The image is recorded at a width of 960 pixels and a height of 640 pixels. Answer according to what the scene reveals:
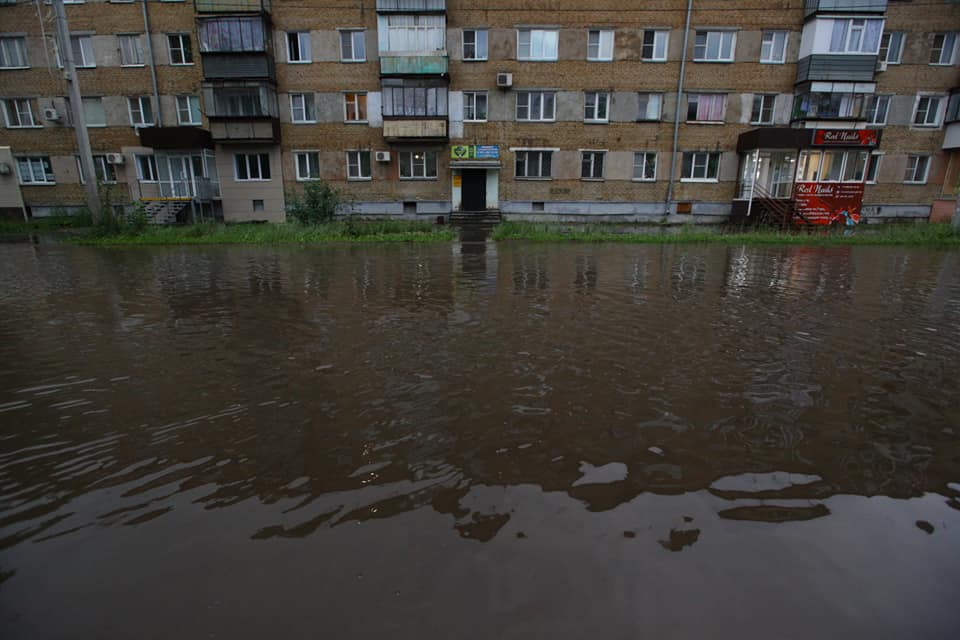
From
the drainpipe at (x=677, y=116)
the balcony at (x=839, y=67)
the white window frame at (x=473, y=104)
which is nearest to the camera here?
the balcony at (x=839, y=67)

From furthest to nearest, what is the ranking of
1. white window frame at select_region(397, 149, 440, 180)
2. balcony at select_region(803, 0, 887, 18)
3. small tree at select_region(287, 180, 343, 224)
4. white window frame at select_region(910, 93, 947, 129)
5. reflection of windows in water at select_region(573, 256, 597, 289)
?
white window frame at select_region(397, 149, 440, 180), white window frame at select_region(910, 93, 947, 129), balcony at select_region(803, 0, 887, 18), small tree at select_region(287, 180, 343, 224), reflection of windows in water at select_region(573, 256, 597, 289)

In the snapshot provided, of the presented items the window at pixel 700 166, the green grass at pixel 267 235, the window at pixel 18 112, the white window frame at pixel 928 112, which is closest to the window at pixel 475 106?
the green grass at pixel 267 235

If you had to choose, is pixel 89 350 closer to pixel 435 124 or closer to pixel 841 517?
pixel 841 517

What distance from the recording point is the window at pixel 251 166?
26875 mm

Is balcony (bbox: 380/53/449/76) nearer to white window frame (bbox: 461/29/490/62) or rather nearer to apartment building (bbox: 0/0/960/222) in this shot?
apartment building (bbox: 0/0/960/222)

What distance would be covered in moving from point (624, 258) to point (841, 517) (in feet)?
40.8

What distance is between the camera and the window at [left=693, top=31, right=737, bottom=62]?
25.4m

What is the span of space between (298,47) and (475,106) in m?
9.74

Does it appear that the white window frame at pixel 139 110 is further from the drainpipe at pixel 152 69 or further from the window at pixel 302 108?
the window at pixel 302 108

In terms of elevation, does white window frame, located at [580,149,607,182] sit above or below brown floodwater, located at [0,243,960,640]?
above

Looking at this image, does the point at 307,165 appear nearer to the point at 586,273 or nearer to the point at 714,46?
the point at 586,273

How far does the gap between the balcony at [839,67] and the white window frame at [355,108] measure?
2254cm

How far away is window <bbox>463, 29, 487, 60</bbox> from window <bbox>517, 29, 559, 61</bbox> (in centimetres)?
180

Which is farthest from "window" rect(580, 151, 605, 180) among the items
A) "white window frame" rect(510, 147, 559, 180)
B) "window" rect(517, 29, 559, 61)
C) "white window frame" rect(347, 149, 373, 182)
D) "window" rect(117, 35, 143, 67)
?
"window" rect(117, 35, 143, 67)
